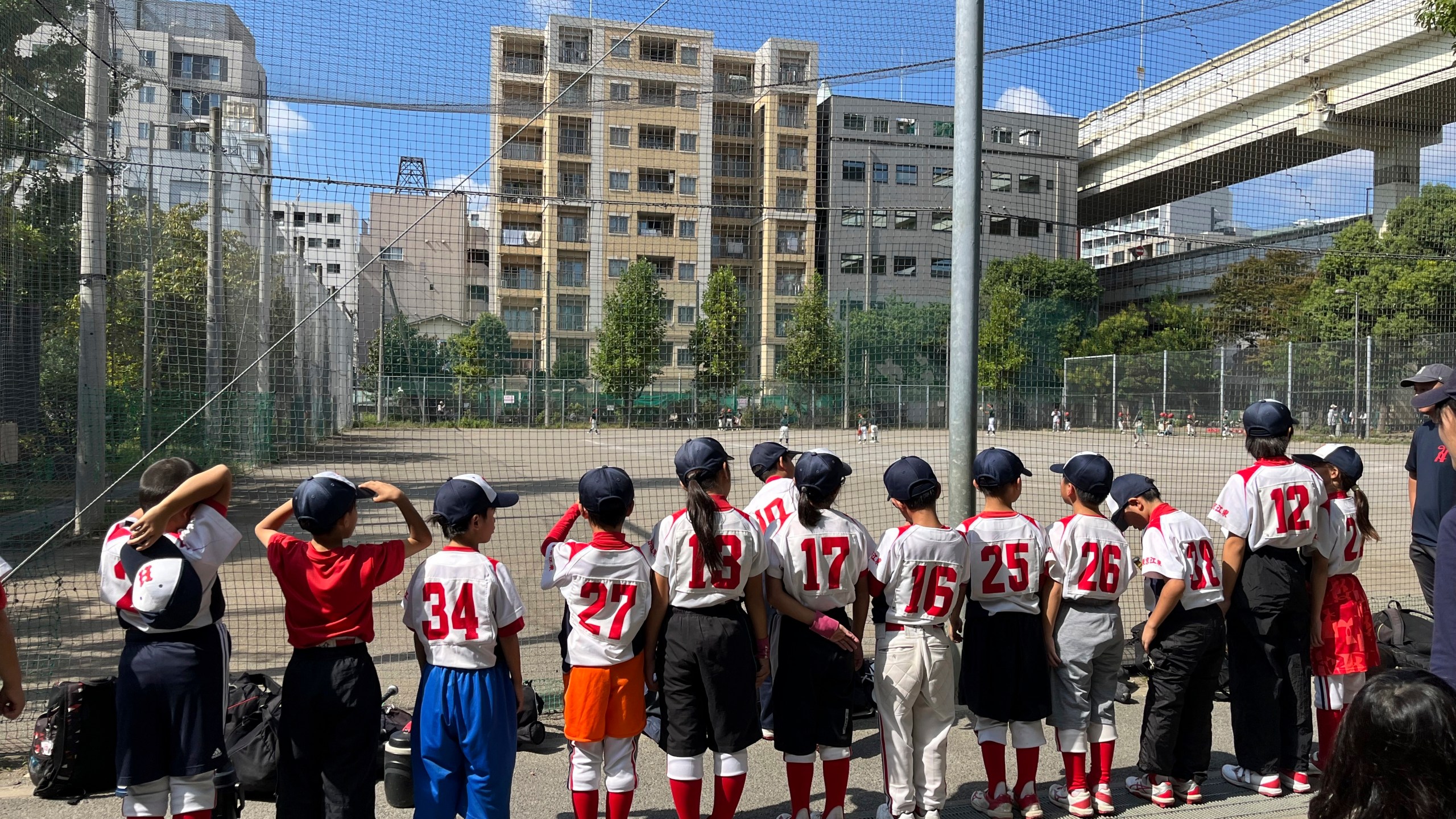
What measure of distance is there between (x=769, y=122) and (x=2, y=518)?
7475 millimetres

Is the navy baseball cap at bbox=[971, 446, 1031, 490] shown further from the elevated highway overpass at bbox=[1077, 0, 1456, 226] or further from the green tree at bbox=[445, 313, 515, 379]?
the elevated highway overpass at bbox=[1077, 0, 1456, 226]

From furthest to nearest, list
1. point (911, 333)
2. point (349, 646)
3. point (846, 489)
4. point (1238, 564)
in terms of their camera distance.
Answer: point (846, 489)
point (911, 333)
point (1238, 564)
point (349, 646)

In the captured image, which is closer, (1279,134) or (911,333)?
(911,333)

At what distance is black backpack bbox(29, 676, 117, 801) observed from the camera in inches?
132

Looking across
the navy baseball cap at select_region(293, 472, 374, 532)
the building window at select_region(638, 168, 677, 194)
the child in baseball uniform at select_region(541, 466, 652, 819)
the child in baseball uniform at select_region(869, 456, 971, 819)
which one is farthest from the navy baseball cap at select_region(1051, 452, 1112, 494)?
the building window at select_region(638, 168, 677, 194)

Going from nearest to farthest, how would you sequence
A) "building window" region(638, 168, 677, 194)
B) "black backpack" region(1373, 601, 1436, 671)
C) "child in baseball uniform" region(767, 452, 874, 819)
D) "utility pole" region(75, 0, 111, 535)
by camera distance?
"child in baseball uniform" region(767, 452, 874, 819) → "black backpack" region(1373, 601, 1436, 671) → "building window" region(638, 168, 677, 194) → "utility pole" region(75, 0, 111, 535)

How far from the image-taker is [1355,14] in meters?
8.40

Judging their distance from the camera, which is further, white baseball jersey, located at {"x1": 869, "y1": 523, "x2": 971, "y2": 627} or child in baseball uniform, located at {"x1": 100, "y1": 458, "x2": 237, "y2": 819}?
white baseball jersey, located at {"x1": 869, "y1": 523, "x2": 971, "y2": 627}

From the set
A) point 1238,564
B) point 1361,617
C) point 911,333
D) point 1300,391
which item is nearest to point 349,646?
point 1238,564

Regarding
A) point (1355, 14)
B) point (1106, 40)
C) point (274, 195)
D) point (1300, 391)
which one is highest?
point (1355, 14)

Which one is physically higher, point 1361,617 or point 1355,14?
point 1355,14

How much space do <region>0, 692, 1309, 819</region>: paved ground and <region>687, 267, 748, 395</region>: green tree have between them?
3.09m

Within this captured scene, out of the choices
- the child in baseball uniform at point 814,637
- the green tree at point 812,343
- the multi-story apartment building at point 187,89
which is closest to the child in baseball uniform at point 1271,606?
the child in baseball uniform at point 814,637

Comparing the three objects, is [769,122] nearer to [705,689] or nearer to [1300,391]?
[705,689]
